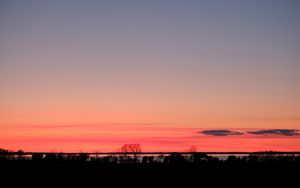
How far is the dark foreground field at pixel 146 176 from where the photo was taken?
73.2 feet

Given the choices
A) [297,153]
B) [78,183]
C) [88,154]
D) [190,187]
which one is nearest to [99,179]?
[78,183]

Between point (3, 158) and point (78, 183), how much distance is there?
16.0 m

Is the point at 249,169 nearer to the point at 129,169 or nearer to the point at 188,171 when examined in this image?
the point at 188,171

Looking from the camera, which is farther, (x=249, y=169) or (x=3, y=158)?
(x=3, y=158)

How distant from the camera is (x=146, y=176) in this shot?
1003 inches

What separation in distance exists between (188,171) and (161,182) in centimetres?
490

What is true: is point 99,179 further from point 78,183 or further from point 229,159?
point 229,159

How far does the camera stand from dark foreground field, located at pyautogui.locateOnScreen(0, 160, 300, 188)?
878 inches

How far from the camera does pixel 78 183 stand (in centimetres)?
2230

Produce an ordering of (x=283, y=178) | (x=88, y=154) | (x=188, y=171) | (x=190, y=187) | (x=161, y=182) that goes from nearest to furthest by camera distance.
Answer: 1. (x=190, y=187)
2. (x=161, y=182)
3. (x=283, y=178)
4. (x=188, y=171)
5. (x=88, y=154)

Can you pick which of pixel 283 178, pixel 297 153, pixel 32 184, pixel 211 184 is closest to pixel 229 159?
pixel 297 153

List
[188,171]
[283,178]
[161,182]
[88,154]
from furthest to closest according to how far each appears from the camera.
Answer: [88,154] < [188,171] < [283,178] < [161,182]

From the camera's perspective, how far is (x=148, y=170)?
28484mm

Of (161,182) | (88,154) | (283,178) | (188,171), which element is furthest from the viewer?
(88,154)
